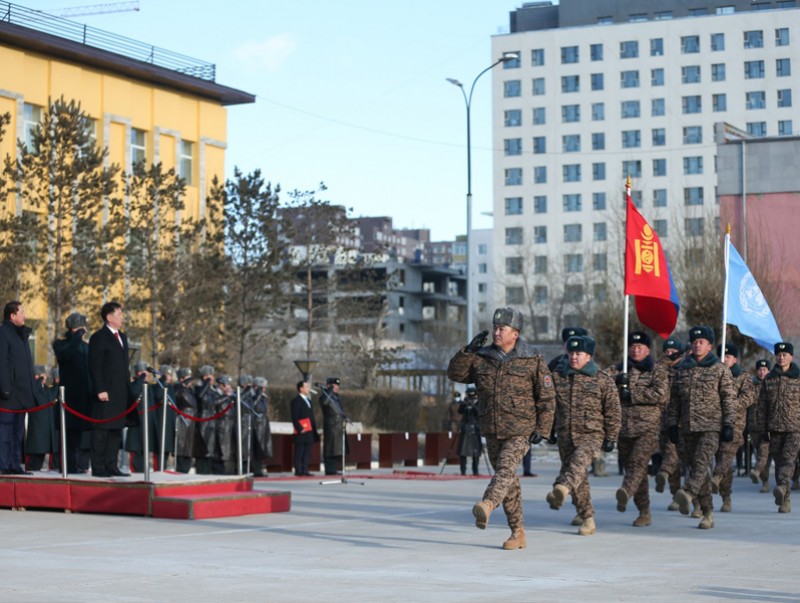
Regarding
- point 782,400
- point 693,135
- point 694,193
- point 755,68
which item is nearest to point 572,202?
point 694,193

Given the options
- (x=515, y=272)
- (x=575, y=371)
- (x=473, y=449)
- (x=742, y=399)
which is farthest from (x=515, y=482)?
(x=515, y=272)

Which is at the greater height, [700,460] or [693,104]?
[693,104]

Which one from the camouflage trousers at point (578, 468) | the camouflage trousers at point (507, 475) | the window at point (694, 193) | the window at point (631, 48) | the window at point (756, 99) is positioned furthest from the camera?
the window at point (631, 48)

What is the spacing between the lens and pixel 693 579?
1020cm

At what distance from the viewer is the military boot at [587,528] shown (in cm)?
1361

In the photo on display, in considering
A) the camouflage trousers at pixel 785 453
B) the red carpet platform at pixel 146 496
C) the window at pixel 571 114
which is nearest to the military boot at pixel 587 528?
the red carpet platform at pixel 146 496

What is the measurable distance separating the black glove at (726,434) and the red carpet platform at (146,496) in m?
4.96

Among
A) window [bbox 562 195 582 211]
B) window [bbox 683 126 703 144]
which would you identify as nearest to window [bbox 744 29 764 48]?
window [bbox 683 126 703 144]

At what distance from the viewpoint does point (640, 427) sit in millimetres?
14500

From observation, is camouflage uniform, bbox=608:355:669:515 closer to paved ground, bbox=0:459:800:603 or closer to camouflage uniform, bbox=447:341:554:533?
paved ground, bbox=0:459:800:603

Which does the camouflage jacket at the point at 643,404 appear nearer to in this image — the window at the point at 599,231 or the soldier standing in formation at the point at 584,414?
the soldier standing in formation at the point at 584,414

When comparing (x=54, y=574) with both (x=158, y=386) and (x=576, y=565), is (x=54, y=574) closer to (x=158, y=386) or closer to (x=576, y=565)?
(x=576, y=565)

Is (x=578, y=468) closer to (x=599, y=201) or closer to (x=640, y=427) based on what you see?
(x=640, y=427)

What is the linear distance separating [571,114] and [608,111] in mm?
3023
